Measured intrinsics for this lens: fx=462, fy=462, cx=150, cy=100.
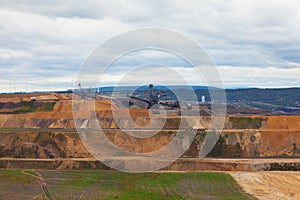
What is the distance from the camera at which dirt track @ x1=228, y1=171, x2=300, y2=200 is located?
38.8 m

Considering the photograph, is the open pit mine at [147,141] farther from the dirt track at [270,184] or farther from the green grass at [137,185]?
the green grass at [137,185]

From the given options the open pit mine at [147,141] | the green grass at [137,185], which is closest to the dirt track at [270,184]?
the green grass at [137,185]

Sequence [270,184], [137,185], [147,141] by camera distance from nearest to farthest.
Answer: [137,185], [270,184], [147,141]

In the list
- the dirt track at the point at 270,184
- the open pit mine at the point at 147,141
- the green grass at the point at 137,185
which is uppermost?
the open pit mine at the point at 147,141

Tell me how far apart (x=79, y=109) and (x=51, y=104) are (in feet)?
18.2

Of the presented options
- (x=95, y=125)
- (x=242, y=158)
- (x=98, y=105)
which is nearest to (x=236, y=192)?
(x=242, y=158)

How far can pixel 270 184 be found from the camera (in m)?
43.1

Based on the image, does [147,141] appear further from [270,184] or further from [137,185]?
[270,184]

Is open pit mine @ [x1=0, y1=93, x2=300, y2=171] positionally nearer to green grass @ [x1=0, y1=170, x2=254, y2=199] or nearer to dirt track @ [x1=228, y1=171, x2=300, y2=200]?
dirt track @ [x1=228, y1=171, x2=300, y2=200]

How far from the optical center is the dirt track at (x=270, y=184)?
38.8 meters

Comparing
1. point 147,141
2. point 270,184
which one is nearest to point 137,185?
point 270,184

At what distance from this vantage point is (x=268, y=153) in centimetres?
5841

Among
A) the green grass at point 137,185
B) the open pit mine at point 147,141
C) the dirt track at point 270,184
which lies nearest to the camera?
the green grass at point 137,185

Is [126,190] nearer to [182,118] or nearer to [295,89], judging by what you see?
[182,118]
